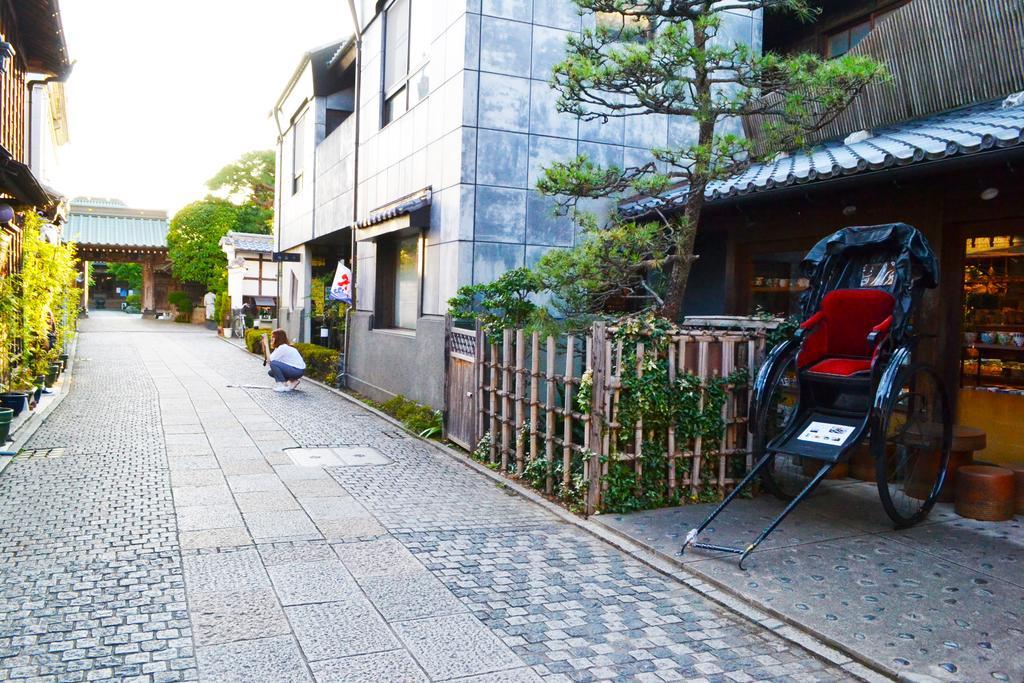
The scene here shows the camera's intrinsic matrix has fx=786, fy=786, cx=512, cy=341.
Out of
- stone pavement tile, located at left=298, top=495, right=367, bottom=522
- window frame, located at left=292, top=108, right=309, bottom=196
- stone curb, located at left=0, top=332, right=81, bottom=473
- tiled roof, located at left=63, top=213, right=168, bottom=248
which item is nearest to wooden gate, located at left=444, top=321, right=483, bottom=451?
stone pavement tile, located at left=298, top=495, right=367, bottom=522

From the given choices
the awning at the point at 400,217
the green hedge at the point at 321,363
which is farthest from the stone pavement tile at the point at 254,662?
the green hedge at the point at 321,363

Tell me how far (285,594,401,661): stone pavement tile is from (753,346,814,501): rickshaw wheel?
3.48 m

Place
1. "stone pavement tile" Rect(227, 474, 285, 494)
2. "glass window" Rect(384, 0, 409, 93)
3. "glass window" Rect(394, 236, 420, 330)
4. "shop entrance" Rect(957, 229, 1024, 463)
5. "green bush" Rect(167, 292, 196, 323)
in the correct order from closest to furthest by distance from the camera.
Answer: "shop entrance" Rect(957, 229, 1024, 463)
"stone pavement tile" Rect(227, 474, 285, 494)
"glass window" Rect(384, 0, 409, 93)
"glass window" Rect(394, 236, 420, 330)
"green bush" Rect(167, 292, 196, 323)

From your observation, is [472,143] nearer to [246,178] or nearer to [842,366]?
[842,366]

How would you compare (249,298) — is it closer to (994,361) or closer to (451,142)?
(451,142)

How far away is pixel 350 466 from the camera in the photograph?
8703 millimetres

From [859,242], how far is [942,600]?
2.97 m

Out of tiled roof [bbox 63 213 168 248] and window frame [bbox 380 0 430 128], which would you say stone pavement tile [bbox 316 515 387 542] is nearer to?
window frame [bbox 380 0 430 128]

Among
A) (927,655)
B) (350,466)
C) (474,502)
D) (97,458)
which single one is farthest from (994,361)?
(97,458)

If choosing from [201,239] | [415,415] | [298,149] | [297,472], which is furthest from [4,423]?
[201,239]

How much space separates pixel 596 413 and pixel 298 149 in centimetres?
1791

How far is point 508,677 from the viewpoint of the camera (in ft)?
12.6

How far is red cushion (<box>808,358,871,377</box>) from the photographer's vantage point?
242 inches

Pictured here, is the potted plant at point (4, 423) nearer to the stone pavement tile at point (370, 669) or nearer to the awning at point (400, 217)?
the awning at point (400, 217)
